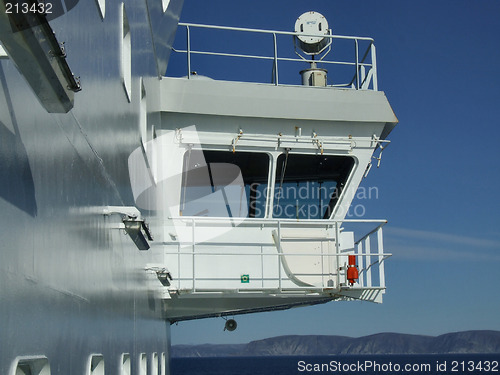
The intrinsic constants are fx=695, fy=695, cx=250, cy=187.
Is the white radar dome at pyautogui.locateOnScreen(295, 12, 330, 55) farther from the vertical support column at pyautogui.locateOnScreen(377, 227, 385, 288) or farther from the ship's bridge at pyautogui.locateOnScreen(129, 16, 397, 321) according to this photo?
the vertical support column at pyautogui.locateOnScreen(377, 227, 385, 288)

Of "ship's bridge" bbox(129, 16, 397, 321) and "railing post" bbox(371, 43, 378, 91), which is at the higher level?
"railing post" bbox(371, 43, 378, 91)

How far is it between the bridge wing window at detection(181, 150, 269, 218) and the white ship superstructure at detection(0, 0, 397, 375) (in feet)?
0.10

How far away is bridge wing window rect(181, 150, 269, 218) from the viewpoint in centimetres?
1303

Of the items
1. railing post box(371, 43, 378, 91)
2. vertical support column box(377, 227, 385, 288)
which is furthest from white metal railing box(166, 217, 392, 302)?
railing post box(371, 43, 378, 91)

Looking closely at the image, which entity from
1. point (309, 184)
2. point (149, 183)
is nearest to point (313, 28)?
point (309, 184)

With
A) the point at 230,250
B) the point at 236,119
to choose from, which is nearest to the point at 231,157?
the point at 236,119

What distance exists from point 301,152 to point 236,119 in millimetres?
1402

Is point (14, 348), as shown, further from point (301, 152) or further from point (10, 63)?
point (301, 152)

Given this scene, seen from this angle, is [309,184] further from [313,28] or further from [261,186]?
[313,28]

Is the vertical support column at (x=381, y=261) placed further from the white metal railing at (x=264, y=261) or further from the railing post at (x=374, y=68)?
the railing post at (x=374, y=68)

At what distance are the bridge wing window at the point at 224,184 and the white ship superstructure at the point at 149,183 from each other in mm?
30

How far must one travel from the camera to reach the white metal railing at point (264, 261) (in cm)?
1233

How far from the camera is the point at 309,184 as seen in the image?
1405 centimetres

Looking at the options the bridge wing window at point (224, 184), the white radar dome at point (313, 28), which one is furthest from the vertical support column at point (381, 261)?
the white radar dome at point (313, 28)
